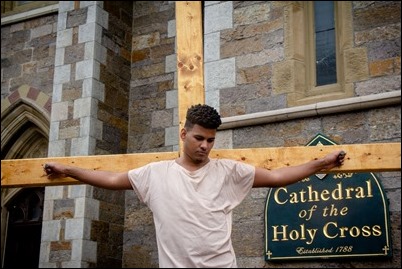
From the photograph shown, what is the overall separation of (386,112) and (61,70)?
3.88 m

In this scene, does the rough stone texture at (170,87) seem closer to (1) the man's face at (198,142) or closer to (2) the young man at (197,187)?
(2) the young man at (197,187)

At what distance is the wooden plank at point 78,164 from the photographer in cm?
376

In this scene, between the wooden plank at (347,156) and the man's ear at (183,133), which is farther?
the wooden plank at (347,156)

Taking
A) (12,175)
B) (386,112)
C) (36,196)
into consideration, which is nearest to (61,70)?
(36,196)

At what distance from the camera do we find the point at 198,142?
127 inches

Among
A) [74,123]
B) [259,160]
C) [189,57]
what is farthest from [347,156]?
[74,123]

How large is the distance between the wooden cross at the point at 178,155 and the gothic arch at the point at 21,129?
3.72 metres

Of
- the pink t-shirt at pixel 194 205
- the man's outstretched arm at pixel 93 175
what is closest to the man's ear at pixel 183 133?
the pink t-shirt at pixel 194 205

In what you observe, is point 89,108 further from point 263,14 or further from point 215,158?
point 215,158

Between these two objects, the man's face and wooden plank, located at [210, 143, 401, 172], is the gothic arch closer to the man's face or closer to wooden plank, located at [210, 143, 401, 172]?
wooden plank, located at [210, 143, 401, 172]

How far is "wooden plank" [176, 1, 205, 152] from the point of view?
380cm

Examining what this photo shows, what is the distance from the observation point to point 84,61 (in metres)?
6.98

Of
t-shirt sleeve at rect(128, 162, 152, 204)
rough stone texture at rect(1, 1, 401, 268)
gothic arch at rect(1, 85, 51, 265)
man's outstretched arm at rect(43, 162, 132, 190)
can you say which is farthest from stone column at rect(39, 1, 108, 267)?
Result: t-shirt sleeve at rect(128, 162, 152, 204)

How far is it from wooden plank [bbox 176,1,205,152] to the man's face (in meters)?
0.46
